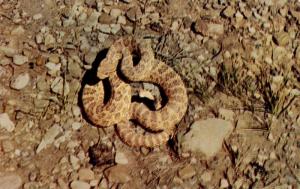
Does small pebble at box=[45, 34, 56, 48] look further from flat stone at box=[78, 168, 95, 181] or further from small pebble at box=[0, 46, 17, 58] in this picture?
flat stone at box=[78, 168, 95, 181]

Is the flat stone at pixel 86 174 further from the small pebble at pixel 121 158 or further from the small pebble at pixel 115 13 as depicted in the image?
the small pebble at pixel 115 13

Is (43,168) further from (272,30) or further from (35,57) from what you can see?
(272,30)

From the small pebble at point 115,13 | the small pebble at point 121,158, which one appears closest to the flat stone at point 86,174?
the small pebble at point 121,158

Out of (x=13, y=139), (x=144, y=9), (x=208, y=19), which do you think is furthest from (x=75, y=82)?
(x=208, y=19)

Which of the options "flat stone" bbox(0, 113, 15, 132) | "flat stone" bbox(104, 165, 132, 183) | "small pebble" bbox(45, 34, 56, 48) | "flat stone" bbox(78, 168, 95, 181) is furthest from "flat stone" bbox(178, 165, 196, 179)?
"small pebble" bbox(45, 34, 56, 48)

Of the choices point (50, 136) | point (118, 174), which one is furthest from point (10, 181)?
point (118, 174)

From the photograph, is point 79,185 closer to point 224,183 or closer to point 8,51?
point 224,183

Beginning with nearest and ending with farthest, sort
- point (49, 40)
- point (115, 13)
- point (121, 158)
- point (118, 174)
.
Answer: point (118, 174) → point (121, 158) → point (49, 40) → point (115, 13)
